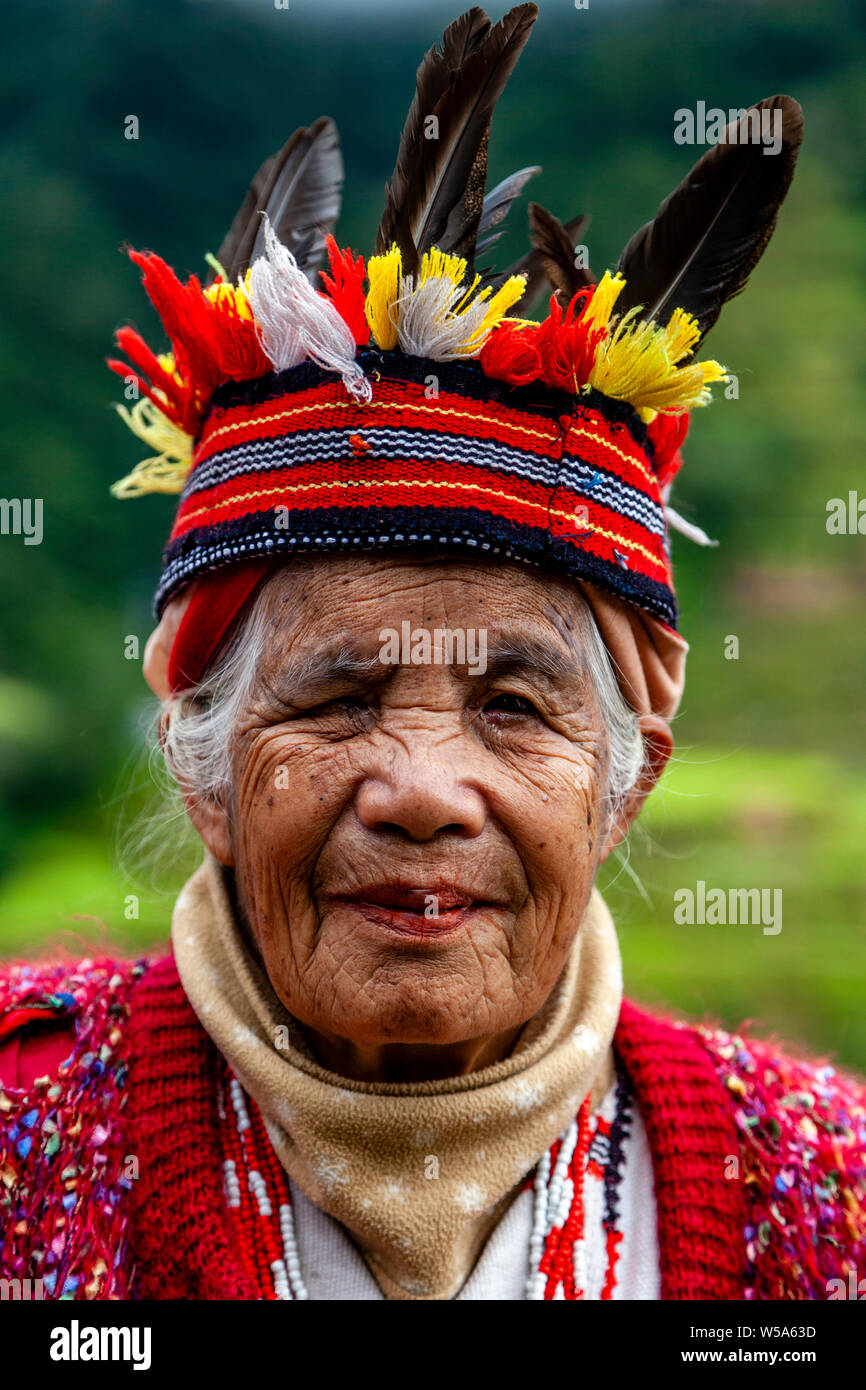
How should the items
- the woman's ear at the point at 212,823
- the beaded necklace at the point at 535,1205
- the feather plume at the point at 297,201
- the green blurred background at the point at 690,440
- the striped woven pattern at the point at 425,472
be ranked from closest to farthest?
the striped woven pattern at the point at 425,472
the beaded necklace at the point at 535,1205
the woman's ear at the point at 212,823
the feather plume at the point at 297,201
the green blurred background at the point at 690,440

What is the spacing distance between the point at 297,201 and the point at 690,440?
4.09m

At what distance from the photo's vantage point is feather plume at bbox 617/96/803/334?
1983 millimetres

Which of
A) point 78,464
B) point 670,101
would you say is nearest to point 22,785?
point 78,464

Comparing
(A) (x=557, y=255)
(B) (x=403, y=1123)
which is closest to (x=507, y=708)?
(B) (x=403, y=1123)

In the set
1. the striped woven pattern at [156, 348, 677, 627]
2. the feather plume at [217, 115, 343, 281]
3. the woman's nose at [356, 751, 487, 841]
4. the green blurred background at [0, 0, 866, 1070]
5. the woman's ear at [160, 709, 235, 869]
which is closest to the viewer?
the woman's nose at [356, 751, 487, 841]

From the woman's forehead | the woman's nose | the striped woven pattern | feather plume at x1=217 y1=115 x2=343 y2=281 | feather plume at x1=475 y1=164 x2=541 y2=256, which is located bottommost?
the woman's nose

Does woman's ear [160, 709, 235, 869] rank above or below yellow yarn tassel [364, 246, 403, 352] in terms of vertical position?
below

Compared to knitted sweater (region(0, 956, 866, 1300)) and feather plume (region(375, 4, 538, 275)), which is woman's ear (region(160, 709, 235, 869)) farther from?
feather plume (region(375, 4, 538, 275))

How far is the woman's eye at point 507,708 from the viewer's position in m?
1.88

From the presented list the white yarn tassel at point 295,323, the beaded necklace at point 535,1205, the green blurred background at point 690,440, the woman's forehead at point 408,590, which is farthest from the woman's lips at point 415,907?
A: the green blurred background at point 690,440

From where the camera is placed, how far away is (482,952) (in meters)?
1.80

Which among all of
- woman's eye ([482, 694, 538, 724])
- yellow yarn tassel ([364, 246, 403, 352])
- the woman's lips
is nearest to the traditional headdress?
yellow yarn tassel ([364, 246, 403, 352])

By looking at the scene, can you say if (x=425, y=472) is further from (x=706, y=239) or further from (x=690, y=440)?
(x=690, y=440)

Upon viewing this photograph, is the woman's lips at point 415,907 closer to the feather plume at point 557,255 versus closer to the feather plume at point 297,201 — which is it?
the feather plume at point 557,255
